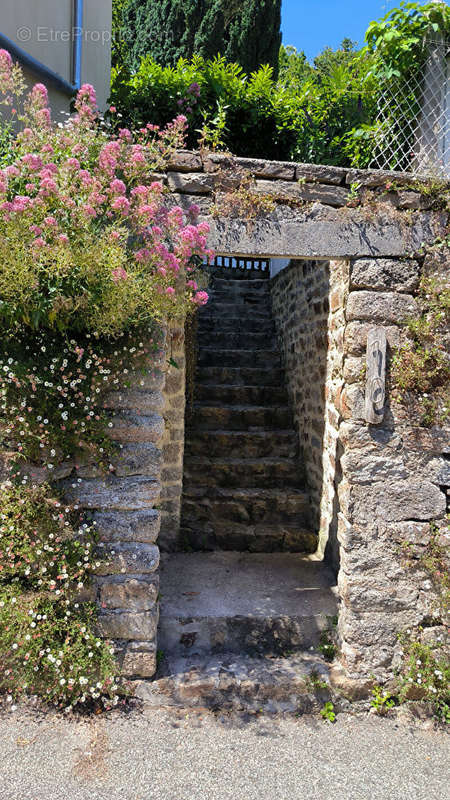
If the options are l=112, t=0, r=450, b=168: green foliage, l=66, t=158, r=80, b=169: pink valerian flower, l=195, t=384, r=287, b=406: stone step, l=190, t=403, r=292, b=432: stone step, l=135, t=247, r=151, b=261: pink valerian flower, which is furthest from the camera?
l=195, t=384, r=287, b=406: stone step

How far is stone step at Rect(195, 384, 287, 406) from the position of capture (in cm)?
653

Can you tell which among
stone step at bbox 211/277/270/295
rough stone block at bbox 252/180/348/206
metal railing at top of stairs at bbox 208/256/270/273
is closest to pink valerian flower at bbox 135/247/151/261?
rough stone block at bbox 252/180/348/206

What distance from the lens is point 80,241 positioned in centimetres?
273

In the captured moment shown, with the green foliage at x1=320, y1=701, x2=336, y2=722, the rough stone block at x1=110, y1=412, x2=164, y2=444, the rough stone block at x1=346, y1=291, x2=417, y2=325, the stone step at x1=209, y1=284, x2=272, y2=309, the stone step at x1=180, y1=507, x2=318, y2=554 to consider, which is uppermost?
the stone step at x1=209, y1=284, x2=272, y2=309

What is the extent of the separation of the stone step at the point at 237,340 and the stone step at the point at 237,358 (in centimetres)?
25

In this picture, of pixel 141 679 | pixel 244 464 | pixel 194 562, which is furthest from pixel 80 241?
pixel 244 464

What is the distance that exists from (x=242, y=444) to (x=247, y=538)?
1163mm

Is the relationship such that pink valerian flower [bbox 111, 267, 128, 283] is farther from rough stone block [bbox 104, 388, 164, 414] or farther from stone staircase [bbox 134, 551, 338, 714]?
stone staircase [bbox 134, 551, 338, 714]

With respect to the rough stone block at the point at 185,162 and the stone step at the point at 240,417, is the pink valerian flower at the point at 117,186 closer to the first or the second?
the rough stone block at the point at 185,162

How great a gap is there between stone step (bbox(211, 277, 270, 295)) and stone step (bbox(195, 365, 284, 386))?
6.27 feet

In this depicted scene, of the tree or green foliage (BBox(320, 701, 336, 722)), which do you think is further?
the tree

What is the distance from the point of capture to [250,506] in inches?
211

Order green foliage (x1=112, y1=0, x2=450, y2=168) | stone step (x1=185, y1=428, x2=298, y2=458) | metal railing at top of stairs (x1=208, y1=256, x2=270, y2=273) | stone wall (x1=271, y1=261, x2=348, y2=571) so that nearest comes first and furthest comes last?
green foliage (x1=112, y1=0, x2=450, y2=168) → stone wall (x1=271, y1=261, x2=348, y2=571) → stone step (x1=185, y1=428, x2=298, y2=458) → metal railing at top of stairs (x1=208, y1=256, x2=270, y2=273)

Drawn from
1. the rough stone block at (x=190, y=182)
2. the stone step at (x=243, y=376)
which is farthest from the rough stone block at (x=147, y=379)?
the stone step at (x=243, y=376)
